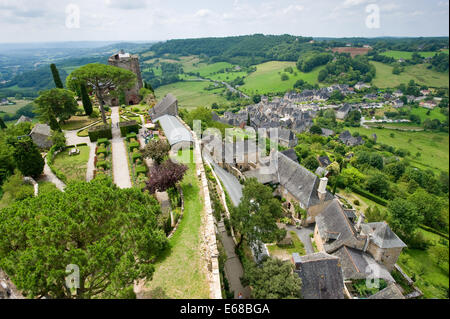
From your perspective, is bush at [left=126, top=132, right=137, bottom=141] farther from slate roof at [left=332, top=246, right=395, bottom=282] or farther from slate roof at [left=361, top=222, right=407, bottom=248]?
slate roof at [left=361, top=222, right=407, bottom=248]

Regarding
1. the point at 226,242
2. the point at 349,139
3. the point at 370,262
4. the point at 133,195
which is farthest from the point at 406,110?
the point at 133,195

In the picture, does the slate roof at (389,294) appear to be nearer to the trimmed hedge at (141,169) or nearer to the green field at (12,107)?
the trimmed hedge at (141,169)

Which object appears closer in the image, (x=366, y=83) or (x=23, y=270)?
(x=23, y=270)

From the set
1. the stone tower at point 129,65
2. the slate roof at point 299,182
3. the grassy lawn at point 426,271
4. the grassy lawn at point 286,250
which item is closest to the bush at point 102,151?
the grassy lawn at point 286,250

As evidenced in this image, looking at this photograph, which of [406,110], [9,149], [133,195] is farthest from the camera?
[406,110]
